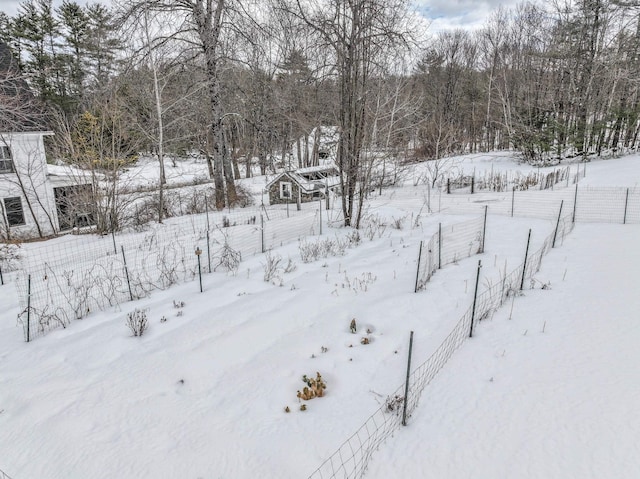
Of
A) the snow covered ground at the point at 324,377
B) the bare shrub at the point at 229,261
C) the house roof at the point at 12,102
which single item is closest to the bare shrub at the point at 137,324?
the snow covered ground at the point at 324,377

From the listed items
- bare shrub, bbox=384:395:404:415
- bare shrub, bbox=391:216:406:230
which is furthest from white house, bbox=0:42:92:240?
bare shrub, bbox=384:395:404:415

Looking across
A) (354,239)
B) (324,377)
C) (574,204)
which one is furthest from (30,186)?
(574,204)

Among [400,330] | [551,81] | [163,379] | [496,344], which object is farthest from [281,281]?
[551,81]

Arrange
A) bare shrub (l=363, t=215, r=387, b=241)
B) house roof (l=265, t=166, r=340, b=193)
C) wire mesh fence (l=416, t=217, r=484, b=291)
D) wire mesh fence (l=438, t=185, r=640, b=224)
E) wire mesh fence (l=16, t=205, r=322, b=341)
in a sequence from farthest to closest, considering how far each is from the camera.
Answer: house roof (l=265, t=166, r=340, b=193)
wire mesh fence (l=438, t=185, r=640, b=224)
bare shrub (l=363, t=215, r=387, b=241)
wire mesh fence (l=416, t=217, r=484, b=291)
wire mesh fence (l=16, t=205, r=322, b=341)

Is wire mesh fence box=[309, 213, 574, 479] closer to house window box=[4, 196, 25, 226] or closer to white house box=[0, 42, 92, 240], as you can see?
white house box=[0, 42, 92, 240]

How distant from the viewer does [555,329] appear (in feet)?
14.9

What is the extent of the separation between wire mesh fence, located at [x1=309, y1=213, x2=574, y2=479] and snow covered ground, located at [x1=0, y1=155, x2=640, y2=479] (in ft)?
0.26

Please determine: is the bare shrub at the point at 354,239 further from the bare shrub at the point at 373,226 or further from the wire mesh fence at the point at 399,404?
the wire mesh fence at the point at 399,404

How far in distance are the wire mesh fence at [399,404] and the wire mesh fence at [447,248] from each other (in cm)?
95

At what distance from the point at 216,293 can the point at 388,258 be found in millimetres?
3374

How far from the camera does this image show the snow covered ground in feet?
9.35

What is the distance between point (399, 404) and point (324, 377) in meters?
0.82

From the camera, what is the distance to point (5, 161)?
15.3 metres

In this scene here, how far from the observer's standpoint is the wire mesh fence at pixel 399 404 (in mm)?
2816
